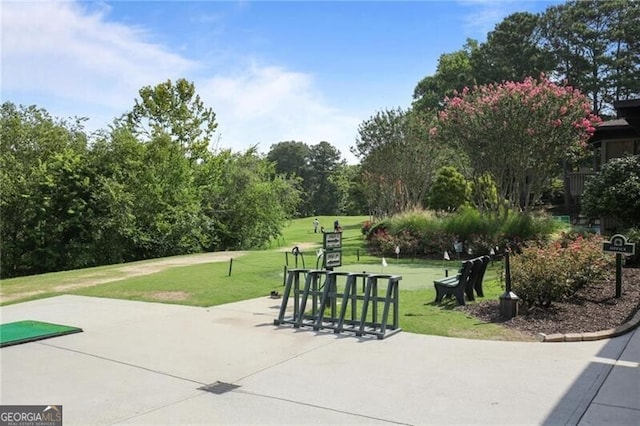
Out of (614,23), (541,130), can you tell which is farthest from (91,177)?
(614,23)

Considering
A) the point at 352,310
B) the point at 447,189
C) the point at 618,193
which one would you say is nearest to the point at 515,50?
the point at 447,189

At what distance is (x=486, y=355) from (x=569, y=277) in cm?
296

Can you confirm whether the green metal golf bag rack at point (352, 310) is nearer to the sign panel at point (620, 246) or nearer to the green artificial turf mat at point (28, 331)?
the green artificial turf mat at point (28, 331)

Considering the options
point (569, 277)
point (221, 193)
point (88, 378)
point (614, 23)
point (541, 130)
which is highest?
point (614, 23)

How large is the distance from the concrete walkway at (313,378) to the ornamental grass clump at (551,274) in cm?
138

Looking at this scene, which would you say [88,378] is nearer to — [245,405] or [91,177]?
[245,405]

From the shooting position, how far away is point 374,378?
5.43 meters

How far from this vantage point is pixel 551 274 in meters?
7.96

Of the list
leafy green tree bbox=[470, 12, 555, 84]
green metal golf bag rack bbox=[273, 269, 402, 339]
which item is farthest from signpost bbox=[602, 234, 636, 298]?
leafy green tree bbox=[470, 12, 555, 84]

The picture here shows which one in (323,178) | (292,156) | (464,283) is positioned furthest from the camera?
(292,156)

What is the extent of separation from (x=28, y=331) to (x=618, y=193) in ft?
44.9

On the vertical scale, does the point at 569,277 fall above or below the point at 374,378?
above

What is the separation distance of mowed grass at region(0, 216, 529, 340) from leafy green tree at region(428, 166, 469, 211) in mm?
16033

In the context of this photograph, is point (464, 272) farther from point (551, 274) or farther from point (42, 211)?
point (42, 211)
